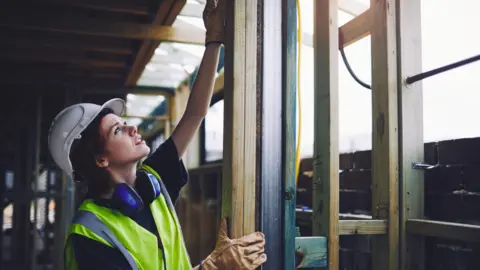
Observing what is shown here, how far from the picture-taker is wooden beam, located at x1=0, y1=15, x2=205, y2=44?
362 cm

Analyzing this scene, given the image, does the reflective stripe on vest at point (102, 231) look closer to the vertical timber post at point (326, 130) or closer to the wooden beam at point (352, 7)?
the vertical timber post at point (326, 130)

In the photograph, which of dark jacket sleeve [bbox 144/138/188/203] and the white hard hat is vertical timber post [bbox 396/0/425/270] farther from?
the white hard hat

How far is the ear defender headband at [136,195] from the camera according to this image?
1.36 meters

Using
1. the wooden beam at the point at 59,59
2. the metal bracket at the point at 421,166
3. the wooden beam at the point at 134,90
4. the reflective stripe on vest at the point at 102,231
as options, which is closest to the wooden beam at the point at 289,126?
the reflective stripe on vest at the point at 102,231

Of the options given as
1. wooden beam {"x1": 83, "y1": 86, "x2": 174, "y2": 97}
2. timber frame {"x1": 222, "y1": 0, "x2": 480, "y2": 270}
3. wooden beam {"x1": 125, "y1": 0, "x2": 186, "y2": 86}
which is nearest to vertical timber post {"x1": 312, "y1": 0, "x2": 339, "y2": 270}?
timber frame {"x1": 222, "y1": 0, "x2": 480, "y2": 270}

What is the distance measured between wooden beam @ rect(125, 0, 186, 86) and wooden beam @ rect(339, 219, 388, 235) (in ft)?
7.01

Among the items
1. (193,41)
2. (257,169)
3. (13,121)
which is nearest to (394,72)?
(257,169)

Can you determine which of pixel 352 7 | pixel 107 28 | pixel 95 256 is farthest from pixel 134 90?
pixel 95 256

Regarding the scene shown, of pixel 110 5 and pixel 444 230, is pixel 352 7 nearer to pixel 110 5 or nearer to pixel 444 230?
pixel 444 230

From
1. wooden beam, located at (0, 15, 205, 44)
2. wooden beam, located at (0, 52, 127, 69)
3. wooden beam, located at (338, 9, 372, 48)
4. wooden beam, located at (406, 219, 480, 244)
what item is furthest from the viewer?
wooden beam, located at (0, 52, 127, 69)

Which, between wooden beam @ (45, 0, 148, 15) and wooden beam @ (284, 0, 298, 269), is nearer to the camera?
wooden beam @ (284, 0, 298, 269)

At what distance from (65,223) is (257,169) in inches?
187

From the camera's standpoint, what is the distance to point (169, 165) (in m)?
1.69

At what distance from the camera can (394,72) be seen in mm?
1924
